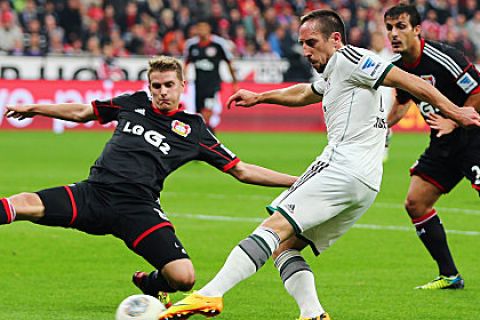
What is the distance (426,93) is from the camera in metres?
6.55

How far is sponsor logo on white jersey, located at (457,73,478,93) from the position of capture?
28.3 ft

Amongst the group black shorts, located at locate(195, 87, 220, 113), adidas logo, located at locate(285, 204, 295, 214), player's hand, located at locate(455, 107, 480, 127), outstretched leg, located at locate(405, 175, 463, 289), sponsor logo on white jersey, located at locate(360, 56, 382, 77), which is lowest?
black shorts, located at locate(195, 87, 220, 113)

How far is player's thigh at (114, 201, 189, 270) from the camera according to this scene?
714 cm

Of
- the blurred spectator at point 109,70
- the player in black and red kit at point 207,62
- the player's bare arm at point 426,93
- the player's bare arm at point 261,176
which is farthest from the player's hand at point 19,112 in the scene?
the blurred spectator at point 109,70

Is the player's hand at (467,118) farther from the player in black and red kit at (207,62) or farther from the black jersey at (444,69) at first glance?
the player in black and red kit at (207,62)

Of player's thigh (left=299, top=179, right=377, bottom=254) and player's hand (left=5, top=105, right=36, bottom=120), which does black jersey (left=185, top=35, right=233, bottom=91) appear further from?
player's thigh (left=299, top=179, right=377, bottom=254)

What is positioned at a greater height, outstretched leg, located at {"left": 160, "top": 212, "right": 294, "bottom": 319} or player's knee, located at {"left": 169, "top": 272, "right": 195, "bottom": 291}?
outstretched leg, located at {"left": 160, "top": 212, "right": 294, "bottom": 319}

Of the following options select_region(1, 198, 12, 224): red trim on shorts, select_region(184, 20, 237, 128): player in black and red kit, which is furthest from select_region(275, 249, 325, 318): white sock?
select_region(184, 20, 237, 128): player in black and red kit

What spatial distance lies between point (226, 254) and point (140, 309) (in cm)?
385

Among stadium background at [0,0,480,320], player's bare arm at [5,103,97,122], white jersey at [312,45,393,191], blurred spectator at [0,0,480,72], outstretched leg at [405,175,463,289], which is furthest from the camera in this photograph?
blurred spectator at [0,0,480,72]

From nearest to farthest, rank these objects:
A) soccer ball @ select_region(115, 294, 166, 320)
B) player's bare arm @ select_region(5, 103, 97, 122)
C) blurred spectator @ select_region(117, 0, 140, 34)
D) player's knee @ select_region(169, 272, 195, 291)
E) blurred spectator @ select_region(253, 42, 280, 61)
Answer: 1. soccer ball @ select_region(115, 294, 166, 320)
2. player's knee @ select_region(169, 272, 195, 291)
3. player's bare arm @ select_region(5, 103, 97, 122)
4. blurred spectator @ select_region(117, 0, 140, 34)
5. blurred spectator @ select_region(253, 42, 280, 61)

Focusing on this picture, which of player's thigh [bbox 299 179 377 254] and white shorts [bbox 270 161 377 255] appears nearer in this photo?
white shorts [bbox 270 161 377 255]

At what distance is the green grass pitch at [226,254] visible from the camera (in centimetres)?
785

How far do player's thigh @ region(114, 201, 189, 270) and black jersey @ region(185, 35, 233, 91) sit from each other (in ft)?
43.6
